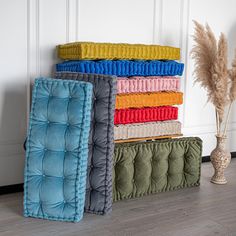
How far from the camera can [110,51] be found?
3.39 meters

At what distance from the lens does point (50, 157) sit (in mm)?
2957

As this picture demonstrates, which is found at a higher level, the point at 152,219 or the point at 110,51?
the point at 110,51

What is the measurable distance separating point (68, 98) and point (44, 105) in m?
0.18

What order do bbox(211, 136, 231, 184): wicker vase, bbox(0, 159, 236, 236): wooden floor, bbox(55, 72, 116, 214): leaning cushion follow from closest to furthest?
bbox(0, 159, 236, 236): wooden floor
bbox(55, 72, 116, 214): leaning cushion
bbox(211, 136, 231, 184): wicker vase

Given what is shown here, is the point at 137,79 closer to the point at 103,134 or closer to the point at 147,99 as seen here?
the point at 147,99

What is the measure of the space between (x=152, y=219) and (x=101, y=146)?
0.62m

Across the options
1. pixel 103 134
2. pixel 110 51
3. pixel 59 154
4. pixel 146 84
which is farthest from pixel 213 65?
pixel 59 154

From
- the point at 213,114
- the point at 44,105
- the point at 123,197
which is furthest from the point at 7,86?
the point at 213,114

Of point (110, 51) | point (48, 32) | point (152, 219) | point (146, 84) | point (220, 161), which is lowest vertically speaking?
point (152, 219)

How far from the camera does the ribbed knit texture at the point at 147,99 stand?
3.49m

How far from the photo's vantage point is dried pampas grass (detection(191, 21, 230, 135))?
379 centimetres

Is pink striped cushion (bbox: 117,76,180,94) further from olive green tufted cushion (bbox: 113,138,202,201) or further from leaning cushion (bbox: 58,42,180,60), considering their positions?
olive green tufted cushion (bbox: 113,138,202,201)

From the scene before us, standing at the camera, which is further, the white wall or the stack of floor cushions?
the white wall

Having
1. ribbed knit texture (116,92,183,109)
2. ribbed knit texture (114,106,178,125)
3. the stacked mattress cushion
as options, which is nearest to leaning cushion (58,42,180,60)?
the stacked mattress cushion
